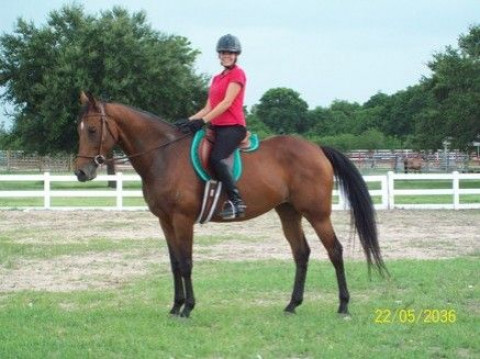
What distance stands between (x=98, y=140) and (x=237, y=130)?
4.80 feet

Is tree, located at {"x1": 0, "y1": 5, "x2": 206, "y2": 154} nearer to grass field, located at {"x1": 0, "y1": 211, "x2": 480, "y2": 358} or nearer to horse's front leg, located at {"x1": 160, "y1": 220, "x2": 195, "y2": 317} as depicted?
grass field, located at {"x1": 0, "y1": 211, "x2": 480, "y2": 358}

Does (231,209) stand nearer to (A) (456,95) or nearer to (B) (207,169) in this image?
(B) (207,169)

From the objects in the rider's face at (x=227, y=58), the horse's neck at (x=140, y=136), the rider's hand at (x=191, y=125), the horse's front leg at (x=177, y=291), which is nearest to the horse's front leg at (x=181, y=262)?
the horse's front leg at (x=177, y=291)

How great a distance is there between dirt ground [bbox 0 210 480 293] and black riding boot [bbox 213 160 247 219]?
1.52 meters

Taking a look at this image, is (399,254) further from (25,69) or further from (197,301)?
(25,69)

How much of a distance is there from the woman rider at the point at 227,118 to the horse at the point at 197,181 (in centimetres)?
19

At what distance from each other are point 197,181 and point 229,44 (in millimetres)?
1474

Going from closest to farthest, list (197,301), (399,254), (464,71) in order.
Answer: (197,301), (399,254), (464,71)

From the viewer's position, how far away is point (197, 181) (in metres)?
7.32

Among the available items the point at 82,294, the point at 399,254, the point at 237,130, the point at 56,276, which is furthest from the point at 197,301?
the point at 399,254

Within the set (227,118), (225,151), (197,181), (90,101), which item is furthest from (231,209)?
(90,101)

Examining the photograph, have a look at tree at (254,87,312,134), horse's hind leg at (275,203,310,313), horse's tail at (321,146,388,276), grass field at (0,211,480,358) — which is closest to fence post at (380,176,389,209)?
grass field at (0,211,480,358)

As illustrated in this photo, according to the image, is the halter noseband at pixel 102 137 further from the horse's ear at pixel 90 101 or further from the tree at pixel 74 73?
the tree at pixel 74 73

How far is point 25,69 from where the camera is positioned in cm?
3794
